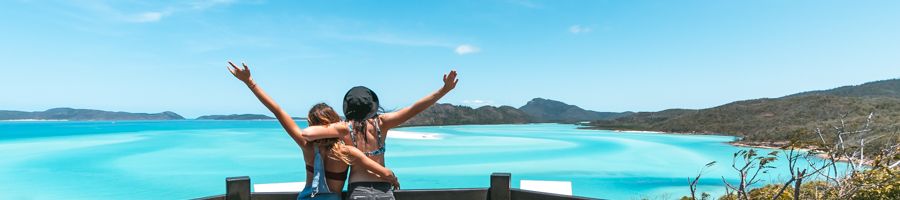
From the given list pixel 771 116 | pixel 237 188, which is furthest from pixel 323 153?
pixel 771 116

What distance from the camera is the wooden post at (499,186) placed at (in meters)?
2.40

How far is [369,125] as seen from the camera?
1810 millimetres

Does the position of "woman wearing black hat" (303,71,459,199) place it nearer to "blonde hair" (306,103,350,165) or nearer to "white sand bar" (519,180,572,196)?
"blonde hair" (306,103,350,165)

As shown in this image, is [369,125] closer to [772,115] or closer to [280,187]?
[280,187]

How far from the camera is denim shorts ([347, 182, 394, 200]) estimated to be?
1.83m

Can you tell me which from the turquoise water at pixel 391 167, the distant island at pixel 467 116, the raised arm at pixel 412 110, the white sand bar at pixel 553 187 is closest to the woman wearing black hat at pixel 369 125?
the raised arm at pixel 412 110

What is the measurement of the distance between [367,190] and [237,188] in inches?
27.1

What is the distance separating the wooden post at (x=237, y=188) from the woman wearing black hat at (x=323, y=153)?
466 millimetres

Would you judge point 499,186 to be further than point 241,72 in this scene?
Yes

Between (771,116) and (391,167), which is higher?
(771,116)

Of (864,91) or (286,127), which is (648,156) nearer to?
(286,127)

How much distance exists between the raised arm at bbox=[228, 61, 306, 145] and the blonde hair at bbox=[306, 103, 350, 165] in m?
0.06

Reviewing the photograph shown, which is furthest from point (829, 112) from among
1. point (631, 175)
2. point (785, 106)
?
point (631, 175)

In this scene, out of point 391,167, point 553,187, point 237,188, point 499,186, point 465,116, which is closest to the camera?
point 237,188
